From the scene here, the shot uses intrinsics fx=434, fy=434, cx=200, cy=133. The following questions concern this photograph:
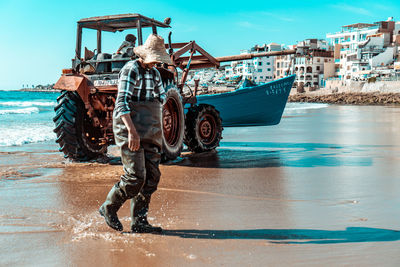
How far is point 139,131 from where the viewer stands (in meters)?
3.47

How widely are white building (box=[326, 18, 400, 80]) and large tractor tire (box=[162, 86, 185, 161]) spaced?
72550 millimetres

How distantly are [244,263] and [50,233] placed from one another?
165 cm

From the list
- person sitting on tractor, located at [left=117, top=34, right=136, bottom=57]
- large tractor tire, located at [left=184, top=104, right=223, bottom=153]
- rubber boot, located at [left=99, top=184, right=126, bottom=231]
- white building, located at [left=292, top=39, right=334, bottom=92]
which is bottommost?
rubber boot, located at [left=99, top=184, right=126, bottom=231]

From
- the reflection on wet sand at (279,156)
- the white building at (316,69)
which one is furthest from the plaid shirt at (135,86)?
the white building at (316,69)

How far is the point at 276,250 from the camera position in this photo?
316 cm

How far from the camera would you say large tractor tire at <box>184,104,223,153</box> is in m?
8.16

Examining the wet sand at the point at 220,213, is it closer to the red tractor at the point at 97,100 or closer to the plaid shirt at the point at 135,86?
the red tractor at the point at 97,100

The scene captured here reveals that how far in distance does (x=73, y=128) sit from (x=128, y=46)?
5.11ft

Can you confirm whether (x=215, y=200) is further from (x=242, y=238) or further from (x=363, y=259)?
(x=363, y=259)

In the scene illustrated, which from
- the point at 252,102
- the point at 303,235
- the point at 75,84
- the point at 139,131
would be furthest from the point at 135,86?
the point at 252,102

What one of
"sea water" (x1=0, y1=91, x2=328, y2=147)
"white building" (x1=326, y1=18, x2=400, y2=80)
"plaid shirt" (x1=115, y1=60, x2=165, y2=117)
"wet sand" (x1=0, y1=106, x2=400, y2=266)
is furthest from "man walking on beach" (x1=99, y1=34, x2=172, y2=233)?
"white building" (x1=326, y1=18, x2=400, y2=80)

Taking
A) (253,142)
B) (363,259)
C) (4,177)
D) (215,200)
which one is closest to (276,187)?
(215,200)

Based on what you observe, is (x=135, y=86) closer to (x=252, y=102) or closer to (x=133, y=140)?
(x=133, y=140)

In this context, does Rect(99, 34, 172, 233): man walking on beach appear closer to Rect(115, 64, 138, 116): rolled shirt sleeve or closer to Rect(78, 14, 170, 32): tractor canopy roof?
Rect(115, 64, 138, 116): rolled shirt sleeve
